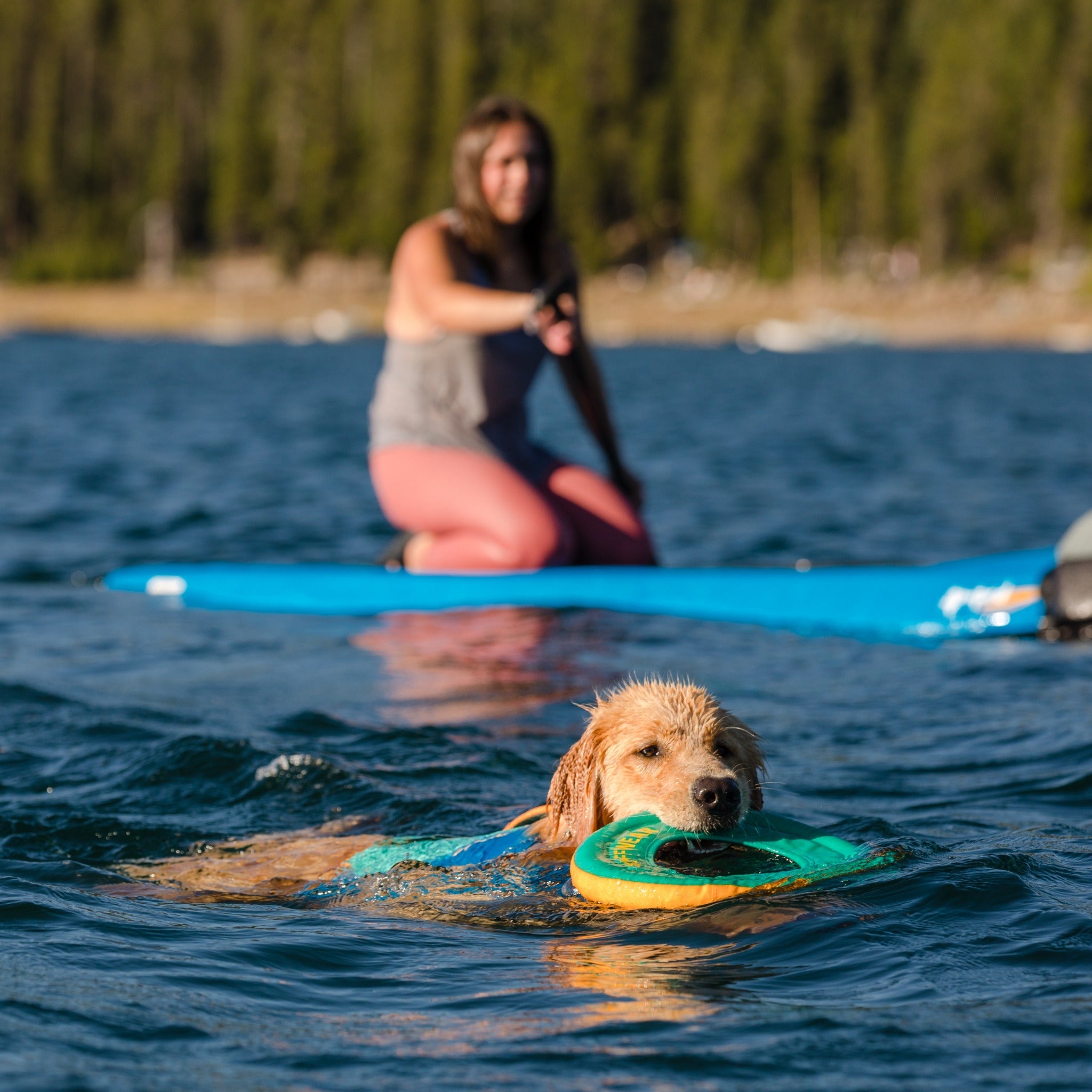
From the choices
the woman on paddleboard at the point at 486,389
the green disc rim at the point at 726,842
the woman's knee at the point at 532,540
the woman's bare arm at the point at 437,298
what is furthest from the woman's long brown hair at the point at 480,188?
the green disc rim at the point at 726,842

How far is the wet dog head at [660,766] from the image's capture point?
446 centimetres

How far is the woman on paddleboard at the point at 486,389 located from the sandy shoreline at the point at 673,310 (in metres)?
57.4

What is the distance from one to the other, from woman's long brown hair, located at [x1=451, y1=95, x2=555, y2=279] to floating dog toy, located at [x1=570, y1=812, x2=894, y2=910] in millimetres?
4361

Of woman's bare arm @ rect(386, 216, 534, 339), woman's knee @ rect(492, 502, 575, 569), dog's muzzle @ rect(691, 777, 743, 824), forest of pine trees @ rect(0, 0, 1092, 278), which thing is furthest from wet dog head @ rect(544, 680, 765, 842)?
forest of pine trees @ rect(0, 0, 1092, 278)

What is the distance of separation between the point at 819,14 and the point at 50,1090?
84.3 m

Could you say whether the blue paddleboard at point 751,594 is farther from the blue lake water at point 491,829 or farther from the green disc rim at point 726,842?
the green disc rim at point 726,842

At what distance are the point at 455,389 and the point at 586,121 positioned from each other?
7778 centimetres

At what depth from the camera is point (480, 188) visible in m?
8.26

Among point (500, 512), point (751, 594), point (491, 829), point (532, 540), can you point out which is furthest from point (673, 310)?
point (491, 829)

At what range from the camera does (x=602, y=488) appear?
29.2ft

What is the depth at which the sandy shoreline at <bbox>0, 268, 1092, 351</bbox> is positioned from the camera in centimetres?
6769

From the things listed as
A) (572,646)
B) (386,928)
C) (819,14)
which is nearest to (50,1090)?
(386,928)

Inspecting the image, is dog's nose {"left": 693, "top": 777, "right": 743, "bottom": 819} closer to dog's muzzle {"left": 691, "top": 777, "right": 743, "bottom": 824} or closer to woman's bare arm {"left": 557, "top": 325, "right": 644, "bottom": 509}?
dog's muzzle {"left": 691, "top": 777, "right": 743, "bottom": 824}

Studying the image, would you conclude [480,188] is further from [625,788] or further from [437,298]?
[625,788]
